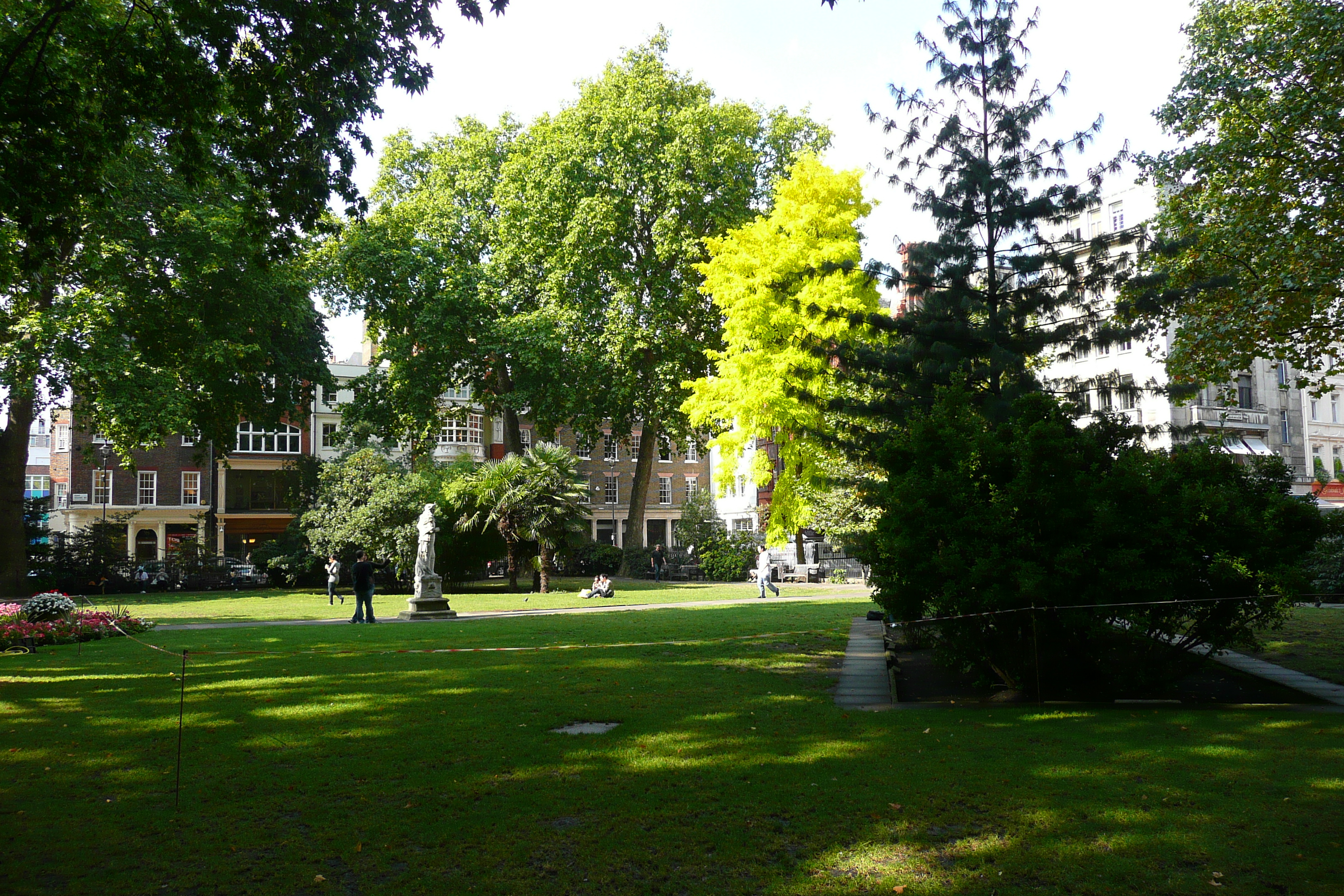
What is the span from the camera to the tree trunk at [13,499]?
100 ft

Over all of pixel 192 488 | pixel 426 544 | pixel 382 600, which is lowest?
pixel 382 600

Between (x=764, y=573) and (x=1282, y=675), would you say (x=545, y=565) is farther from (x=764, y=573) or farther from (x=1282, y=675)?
(x=1282, y=675)

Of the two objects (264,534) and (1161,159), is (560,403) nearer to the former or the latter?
(1161,159)

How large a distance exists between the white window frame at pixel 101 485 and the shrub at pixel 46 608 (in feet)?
130

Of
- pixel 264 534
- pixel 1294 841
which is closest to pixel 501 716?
pixel 1294 841

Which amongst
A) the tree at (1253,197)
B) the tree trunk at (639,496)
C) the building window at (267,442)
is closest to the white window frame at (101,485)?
the building window at (267,442)

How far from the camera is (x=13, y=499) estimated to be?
30969 mm

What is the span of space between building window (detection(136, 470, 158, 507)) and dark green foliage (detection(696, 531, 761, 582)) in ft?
112

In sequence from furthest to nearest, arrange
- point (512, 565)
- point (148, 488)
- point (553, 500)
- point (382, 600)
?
point (148, 488), point (512, 565), point (382, 600), point (553, 500)

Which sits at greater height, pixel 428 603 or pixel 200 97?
pixel 200 97

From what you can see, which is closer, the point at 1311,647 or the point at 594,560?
the point at 1311,647

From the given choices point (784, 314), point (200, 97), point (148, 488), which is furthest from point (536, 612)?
point (148, 488)

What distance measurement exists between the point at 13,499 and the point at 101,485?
23.8 m

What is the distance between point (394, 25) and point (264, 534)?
51918mm
